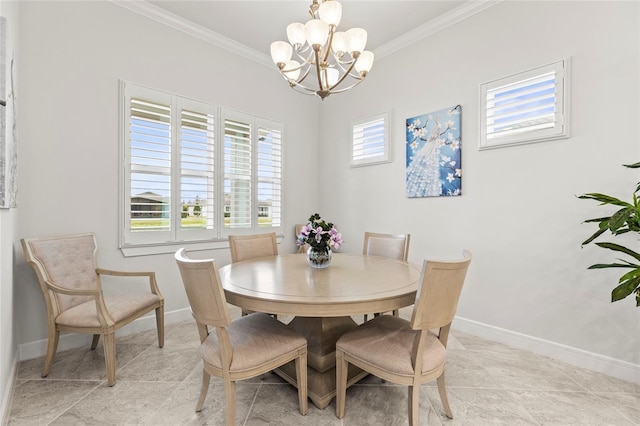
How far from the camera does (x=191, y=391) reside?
192 centimetres

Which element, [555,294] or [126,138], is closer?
[555,294]

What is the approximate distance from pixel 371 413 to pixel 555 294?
1824mm

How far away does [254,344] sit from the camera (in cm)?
158

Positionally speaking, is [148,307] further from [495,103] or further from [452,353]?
[495,103]

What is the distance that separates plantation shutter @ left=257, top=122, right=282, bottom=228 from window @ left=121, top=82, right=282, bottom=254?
1cm

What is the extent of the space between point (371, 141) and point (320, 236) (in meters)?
2.07

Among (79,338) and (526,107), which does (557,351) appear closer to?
(526,107)

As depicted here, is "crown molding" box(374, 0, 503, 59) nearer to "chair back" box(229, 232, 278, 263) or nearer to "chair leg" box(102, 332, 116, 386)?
"chair back" box(229, 232, 278, 263)

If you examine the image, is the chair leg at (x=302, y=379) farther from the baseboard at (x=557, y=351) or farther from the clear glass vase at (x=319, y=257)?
the baseboard at (x=557, y=351)

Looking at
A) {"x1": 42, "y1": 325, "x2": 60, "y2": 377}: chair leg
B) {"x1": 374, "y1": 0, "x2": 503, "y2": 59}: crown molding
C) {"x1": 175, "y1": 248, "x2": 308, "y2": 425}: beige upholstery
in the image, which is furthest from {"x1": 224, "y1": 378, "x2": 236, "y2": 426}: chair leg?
{"x1": 374, "y1": 0, "x2": 503, "y2": 59}: crown molding

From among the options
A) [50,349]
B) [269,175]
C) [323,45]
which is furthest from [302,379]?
[269,175]

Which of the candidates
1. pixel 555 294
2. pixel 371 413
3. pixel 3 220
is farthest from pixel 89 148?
pixel 555 294

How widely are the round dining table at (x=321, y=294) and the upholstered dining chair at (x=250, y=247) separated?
274 mm

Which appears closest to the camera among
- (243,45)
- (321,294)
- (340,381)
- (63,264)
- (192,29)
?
(321,294)
